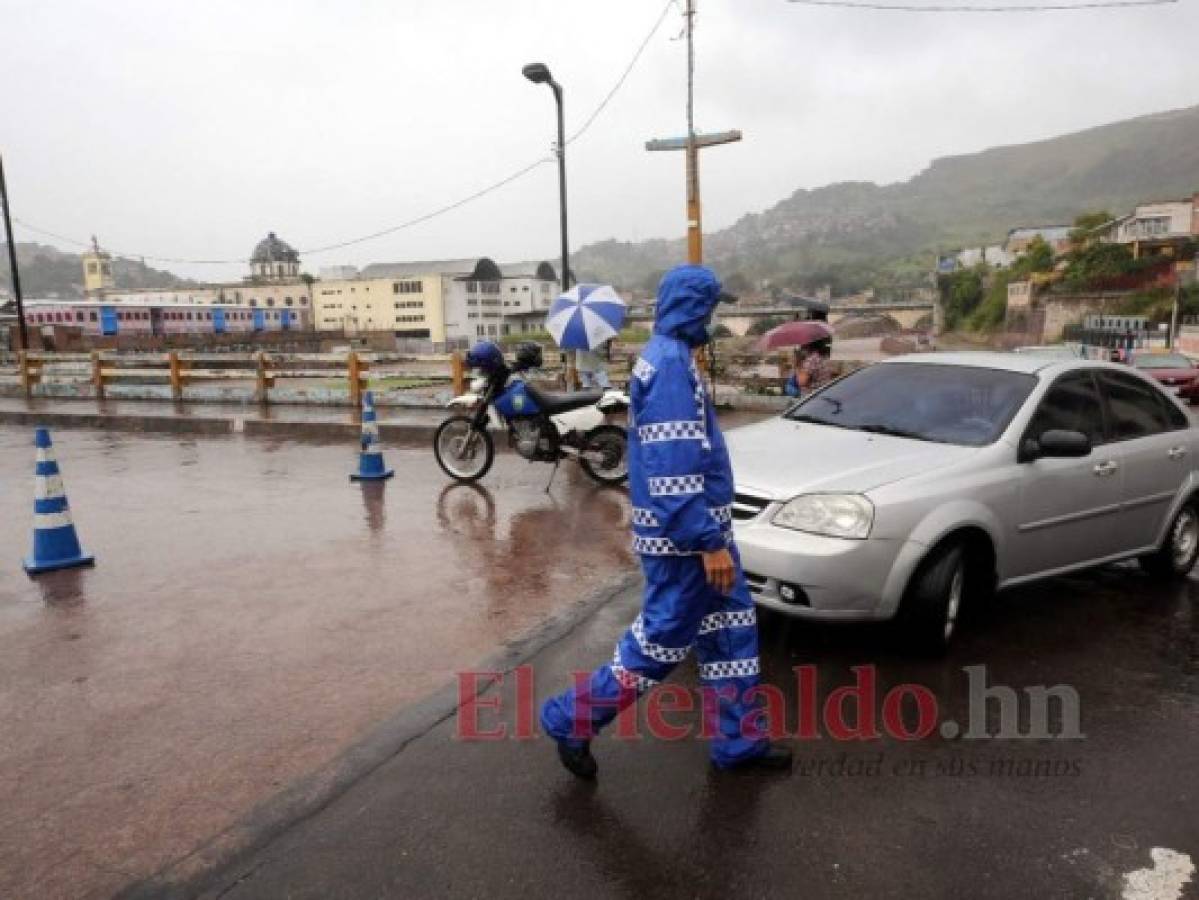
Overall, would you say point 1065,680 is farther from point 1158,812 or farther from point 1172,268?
point 1172,268

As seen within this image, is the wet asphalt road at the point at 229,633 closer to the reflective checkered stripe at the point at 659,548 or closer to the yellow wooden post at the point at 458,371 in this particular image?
the reflective checkered stripe at the point at 659,548

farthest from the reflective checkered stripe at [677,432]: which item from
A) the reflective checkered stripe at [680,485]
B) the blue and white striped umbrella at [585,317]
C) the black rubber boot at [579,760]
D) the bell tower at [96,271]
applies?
the bell tower at [96,271]

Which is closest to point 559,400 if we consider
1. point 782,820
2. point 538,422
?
point 538,422

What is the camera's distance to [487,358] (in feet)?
27.6

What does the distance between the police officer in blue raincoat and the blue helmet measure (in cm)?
558

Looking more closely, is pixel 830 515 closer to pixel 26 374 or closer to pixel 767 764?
pixel 767 764

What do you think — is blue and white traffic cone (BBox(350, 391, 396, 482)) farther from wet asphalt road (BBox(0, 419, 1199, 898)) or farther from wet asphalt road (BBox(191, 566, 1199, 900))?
wet asphalt road (BBox(191, 566, 1199, 900))

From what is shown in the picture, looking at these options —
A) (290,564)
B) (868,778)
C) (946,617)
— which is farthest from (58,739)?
(946,617)

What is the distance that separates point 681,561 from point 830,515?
1.30 metres

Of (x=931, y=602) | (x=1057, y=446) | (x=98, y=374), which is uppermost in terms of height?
(x=98, y=374)

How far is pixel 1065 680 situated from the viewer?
389 cm

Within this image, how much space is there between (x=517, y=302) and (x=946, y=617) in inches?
4166

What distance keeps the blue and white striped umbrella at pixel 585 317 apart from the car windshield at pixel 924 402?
5356 millimetres

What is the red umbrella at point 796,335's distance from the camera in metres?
9.77
